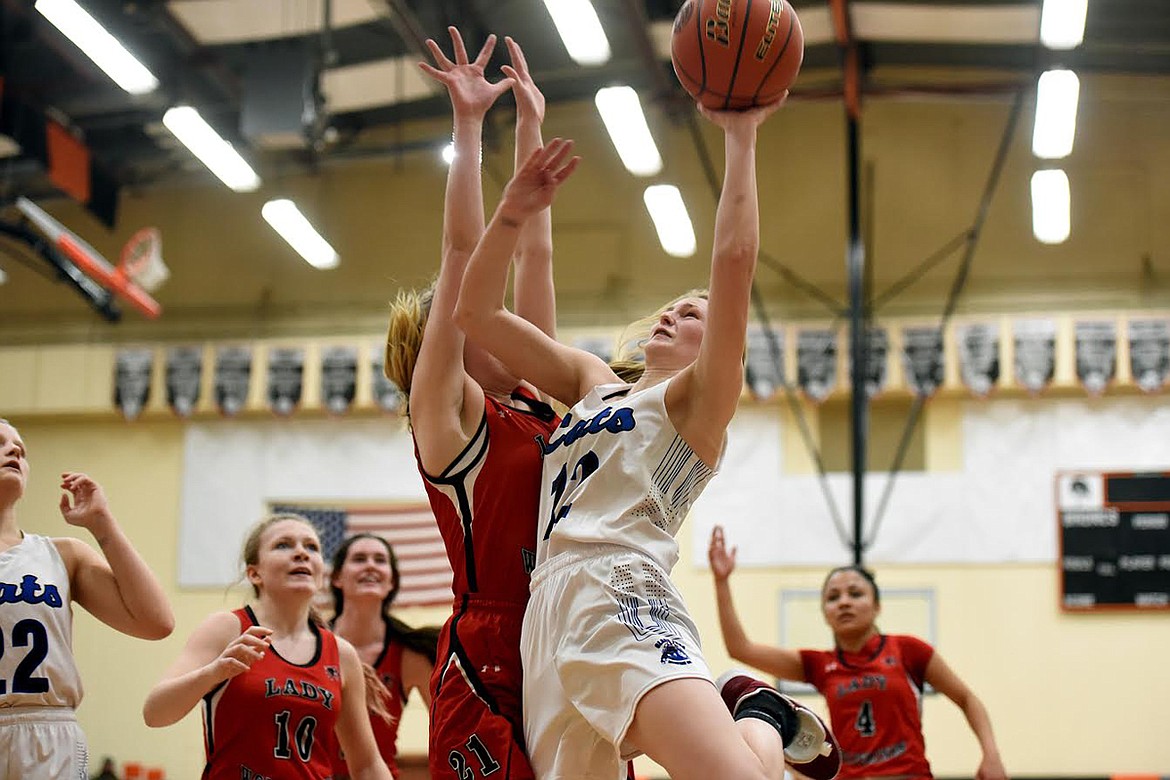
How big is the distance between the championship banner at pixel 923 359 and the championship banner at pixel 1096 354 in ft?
3.96

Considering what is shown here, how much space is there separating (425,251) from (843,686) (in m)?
8.14

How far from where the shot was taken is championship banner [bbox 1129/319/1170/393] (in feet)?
40.2

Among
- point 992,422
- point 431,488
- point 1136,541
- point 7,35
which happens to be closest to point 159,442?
point 7,35

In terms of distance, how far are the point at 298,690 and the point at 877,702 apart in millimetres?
3813

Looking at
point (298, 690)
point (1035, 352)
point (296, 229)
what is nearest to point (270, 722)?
point (298, 690)

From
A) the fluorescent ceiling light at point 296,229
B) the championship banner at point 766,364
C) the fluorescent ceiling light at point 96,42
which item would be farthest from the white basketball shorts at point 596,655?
the championship banner at point 766,364

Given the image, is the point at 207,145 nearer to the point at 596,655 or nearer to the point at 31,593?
the point at 31,593

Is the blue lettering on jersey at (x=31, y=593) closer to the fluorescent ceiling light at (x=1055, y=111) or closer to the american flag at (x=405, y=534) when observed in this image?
the fluorescent ceiling light at (x=1055, y=111)

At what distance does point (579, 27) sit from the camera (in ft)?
28.8

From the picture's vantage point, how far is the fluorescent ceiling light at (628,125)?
9789 mm

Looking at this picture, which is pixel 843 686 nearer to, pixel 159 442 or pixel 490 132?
pixel 490 132

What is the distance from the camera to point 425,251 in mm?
14336

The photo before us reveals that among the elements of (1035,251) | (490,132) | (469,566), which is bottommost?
(469,566)

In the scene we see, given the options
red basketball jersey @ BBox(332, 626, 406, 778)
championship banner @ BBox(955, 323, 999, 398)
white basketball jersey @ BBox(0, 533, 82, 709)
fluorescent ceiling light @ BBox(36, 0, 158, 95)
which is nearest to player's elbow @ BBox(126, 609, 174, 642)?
white basketball jersey @ BBox(0, 533, 82, 709)
